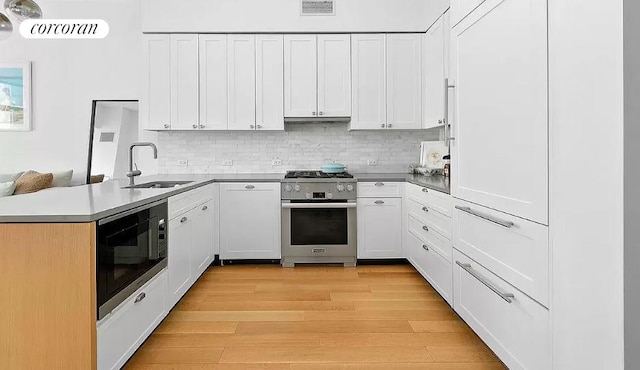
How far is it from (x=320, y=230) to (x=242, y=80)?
172cm

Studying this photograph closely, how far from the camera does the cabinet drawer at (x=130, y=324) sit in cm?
205

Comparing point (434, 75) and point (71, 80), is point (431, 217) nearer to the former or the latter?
point (434, 75)

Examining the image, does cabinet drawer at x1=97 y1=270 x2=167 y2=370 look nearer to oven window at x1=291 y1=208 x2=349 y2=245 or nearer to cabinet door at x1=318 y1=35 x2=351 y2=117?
oven window at x1=291 y1=208 x2=349 y2=245

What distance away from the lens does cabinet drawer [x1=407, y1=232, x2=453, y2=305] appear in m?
3.22

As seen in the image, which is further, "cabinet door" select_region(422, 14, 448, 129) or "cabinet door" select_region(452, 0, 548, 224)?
"cabinet door" select_region(422, 14, 448, 129)

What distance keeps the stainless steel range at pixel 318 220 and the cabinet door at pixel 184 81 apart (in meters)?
1.21

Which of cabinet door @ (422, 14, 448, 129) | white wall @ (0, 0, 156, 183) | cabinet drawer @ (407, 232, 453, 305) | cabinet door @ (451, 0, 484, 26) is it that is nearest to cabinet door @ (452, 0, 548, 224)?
cabinet door @ (451, 0, 484, 26)

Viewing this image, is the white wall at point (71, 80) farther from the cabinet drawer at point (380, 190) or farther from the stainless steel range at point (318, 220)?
the cabinet drawer at point (380, 190)

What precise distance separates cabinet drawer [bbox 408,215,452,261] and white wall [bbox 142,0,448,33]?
6.63 ft

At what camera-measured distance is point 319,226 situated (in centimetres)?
461

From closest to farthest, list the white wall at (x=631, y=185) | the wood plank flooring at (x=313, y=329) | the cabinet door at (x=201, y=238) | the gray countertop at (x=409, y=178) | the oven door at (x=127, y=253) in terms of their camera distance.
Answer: the white wall at (x=631, y=185) → the oven door at (x=127, y=253) → the wood plank flooring at (x=313, y=329) → the cabinet door at (x=201, y=238) → the gray countertop at (x=409, y=178)

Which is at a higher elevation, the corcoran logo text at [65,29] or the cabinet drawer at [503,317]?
the corcoran logo text at [65,29]

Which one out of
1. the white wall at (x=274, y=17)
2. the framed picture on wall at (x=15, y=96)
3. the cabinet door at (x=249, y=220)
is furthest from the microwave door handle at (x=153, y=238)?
the framed picture on wall at (x=15, y=96)

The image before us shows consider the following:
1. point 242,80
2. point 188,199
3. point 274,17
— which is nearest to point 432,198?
point 188,199
